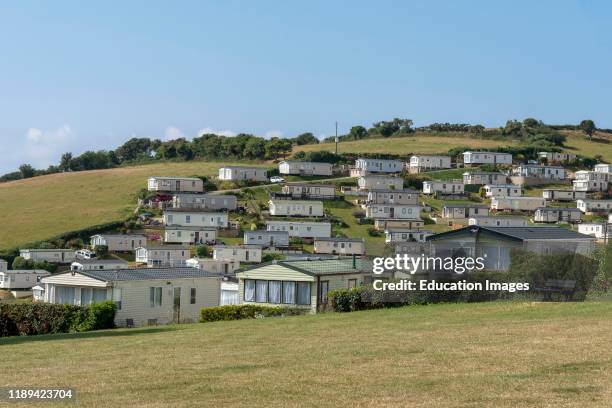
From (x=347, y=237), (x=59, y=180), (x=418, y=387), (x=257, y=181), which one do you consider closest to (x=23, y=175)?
(x=59, y=180)

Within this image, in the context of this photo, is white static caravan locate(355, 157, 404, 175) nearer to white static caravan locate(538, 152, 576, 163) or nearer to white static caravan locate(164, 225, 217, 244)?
white static caravan locate(538, 152, 576, 163)

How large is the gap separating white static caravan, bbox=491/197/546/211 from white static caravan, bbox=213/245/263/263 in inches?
1534

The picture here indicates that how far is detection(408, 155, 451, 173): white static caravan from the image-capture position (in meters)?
135

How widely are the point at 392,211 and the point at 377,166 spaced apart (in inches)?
1055

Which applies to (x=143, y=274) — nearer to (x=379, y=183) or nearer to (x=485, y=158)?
(x=379, y=183)

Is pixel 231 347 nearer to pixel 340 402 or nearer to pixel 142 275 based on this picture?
pixel 340 402

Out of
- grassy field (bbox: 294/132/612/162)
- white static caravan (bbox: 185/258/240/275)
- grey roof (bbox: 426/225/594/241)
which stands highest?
grassy field (bbox: 294/132/612/162)

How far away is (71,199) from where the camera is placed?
11519 centimetres

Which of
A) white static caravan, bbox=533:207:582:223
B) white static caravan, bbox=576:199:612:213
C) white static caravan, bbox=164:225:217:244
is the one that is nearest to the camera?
white static caravan, bbox=164:225:217:244

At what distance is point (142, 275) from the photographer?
1481 inches

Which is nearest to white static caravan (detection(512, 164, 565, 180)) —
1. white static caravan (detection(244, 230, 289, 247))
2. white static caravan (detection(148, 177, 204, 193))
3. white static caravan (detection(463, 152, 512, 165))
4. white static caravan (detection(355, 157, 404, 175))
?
white static caravan (detection(463, 152, 512, 165))

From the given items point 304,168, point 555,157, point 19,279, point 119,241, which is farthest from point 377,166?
point 19,279

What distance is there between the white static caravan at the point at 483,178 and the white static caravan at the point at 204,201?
35570mm

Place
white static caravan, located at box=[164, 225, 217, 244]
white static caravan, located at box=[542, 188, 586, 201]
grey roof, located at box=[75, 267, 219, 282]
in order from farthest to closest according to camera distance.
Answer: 1. white static caravan, located at box=[542, 188, 586, 201]
2. white static caravan, located at box=[164, 225, 217, 244]
3. grey roof, located at box=[75, 267, 219, 282]
